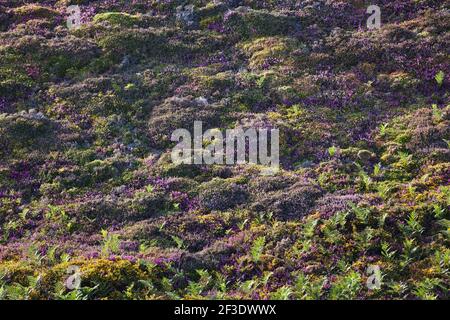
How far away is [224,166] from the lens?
784 inches

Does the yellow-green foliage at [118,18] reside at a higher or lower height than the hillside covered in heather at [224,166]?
higher

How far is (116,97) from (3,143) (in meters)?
5.00

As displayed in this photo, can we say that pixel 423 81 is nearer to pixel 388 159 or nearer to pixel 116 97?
pixel 388 159

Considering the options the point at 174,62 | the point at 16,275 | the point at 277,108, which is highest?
the point at 174,62

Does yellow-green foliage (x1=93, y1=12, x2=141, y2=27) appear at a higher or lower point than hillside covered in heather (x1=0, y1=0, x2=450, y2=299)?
higher

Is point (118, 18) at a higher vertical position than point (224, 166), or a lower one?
higher

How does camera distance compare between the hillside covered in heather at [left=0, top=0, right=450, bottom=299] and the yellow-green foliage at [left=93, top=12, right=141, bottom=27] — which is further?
the yellow-green foliage at [left=93, top=12, right=141, bottom=27]

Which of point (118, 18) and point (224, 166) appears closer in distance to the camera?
point (224, 166)

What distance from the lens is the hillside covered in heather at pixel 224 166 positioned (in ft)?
48.4

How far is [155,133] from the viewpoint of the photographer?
72.0ft

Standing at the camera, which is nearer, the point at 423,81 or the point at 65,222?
the point at 65,222

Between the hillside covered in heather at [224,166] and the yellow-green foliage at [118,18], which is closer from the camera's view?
the hillside covered in heather at [224,166]

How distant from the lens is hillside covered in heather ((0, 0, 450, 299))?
48.4 ft

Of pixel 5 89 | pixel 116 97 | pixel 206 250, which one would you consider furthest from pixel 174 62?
pixel 206 250
